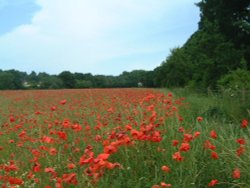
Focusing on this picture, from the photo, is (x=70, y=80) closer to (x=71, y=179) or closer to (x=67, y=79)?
(x=67, y=79)

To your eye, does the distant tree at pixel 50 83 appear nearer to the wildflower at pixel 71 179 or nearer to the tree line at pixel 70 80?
the tree line at pixel 70 80

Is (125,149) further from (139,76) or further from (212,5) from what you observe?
(139,76)

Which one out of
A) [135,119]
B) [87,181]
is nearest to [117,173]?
[87,181]

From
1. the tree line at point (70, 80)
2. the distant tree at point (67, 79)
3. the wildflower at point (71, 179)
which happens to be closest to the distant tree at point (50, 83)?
the tree line at point (70, 80)

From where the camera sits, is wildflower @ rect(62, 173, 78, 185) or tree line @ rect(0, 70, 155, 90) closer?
wildflower @ rect(62, 173, 78, 185)

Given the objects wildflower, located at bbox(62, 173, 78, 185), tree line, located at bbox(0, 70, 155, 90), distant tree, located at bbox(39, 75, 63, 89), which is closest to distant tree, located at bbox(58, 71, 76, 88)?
tree line, located at bbox(0, 70, 155, 90)

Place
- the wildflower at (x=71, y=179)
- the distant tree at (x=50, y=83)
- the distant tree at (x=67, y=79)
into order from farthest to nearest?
the distant tree at (x=67, y=79) → the distant tree at (x=50, y=83) → the wildflower at (x=71, y=179)

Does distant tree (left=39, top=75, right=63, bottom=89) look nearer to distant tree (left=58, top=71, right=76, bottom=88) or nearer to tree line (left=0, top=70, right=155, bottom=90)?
tree line (left=0, top=70, right=155, bottom=90)

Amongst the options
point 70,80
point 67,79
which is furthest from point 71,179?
point 67,79

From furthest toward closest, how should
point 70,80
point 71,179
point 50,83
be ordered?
point 70,80, point 50,83, point 71,179

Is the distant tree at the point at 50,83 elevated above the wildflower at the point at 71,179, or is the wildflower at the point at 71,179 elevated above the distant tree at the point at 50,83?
the distant tree at the point at 50,83

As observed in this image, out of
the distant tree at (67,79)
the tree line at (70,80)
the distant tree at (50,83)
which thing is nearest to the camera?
the tree line at (70,80)

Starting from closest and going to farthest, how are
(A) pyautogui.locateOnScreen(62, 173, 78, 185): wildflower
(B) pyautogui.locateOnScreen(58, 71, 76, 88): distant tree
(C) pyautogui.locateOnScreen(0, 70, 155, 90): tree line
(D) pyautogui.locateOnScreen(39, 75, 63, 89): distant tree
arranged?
(A) pyautogui.locateOnScreen(62, 173, 78, 185): wildflower < (C) pyautogui.locateOnScreen(0, 70, 155, 90): tree line < (D) pyautogui.locateOnScreen(39, 75, 63, 89): distant tree < (B) pyautogui.locateOnScreen(58, 71, 76, 88): distant tree

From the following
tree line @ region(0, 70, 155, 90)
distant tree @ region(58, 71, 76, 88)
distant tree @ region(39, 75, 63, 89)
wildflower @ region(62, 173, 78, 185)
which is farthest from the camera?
distant tree @ region(58, 71, 76, 88)
